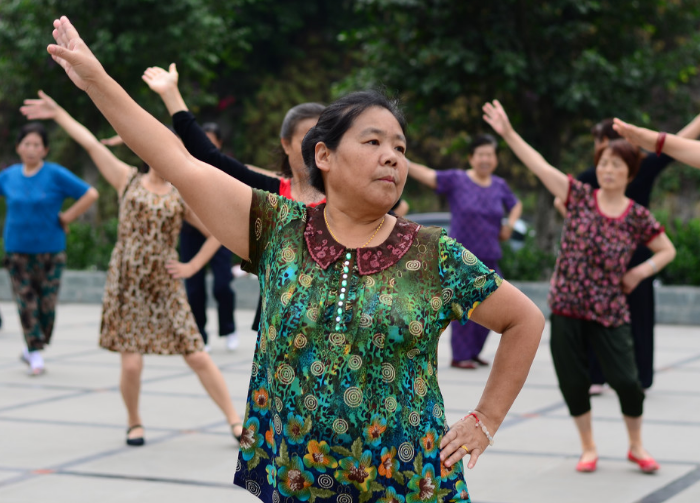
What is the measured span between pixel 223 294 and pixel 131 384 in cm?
385

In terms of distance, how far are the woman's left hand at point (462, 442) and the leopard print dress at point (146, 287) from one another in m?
3.61

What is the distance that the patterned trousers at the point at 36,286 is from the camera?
8523 mm

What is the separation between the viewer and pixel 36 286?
28.2 ft

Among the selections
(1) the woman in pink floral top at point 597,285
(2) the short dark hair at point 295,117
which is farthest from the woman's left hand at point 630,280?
(2) the short dark hair at point 295,117

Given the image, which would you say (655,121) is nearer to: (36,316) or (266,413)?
(36,316)

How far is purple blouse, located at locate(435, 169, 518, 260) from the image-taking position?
9055 millimetres

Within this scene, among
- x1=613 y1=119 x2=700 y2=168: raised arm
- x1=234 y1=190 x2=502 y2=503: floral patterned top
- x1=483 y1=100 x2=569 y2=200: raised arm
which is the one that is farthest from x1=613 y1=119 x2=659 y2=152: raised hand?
x1=234 y1=190 x2=502 y2=503: floral patterned top

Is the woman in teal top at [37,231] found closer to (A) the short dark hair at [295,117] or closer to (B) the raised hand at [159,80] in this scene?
(A) the short dark hair at [295,117]

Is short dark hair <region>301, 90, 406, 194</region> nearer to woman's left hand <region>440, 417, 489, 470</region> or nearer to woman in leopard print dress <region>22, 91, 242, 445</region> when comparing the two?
woman's left hand <region>440, 417, 489, 470</region>

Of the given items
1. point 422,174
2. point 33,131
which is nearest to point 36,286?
point 33,131

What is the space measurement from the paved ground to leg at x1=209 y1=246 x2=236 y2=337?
64 cm

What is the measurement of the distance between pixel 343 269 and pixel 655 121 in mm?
12788

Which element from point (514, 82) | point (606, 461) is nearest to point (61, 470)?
point (606, 461)

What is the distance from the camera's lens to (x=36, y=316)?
852 cm
